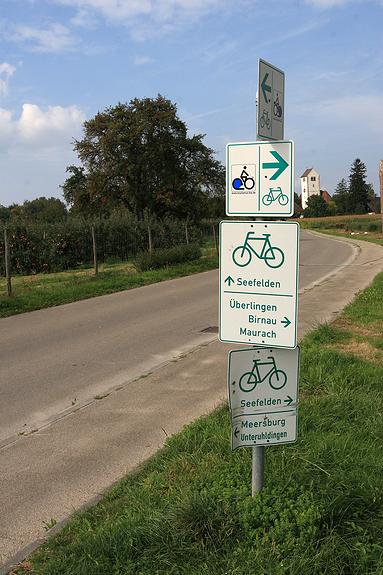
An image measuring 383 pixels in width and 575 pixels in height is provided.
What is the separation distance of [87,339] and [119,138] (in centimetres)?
3714

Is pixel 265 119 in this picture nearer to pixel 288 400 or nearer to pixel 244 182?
pixel 244 182

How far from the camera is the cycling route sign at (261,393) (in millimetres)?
2836

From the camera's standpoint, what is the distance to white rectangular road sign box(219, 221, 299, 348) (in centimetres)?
274

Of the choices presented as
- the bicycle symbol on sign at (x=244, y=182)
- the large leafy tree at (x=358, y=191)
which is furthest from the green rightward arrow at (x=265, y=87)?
the large leafy tree at (x=358, y=191)

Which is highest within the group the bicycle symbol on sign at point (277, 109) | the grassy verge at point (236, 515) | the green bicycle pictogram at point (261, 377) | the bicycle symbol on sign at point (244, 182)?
the bicycle symbol on sign at point (277, 109)

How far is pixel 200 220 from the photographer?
151 ft

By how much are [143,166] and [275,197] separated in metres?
43.2

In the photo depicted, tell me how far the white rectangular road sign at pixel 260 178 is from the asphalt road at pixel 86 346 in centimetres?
319

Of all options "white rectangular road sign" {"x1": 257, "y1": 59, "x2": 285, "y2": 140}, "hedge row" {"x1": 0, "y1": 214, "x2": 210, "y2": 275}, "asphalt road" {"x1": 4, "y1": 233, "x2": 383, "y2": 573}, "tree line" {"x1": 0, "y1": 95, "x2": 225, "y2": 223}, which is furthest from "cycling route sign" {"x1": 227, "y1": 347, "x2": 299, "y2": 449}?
"tree line" {"x1": 0, "y1": 95, "x2": 225, "y2": 223}

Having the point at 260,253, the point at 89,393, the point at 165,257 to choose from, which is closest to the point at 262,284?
the point at 260,253

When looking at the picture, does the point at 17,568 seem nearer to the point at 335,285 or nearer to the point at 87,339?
the point at 87,339

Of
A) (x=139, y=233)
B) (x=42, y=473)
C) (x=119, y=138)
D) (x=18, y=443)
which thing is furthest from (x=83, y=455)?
(x=119, y=138)

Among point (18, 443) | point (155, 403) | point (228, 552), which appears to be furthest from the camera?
point (155, 403)

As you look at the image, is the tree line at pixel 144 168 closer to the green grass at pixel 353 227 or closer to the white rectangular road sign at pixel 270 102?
the green grass at pixel 353 227
